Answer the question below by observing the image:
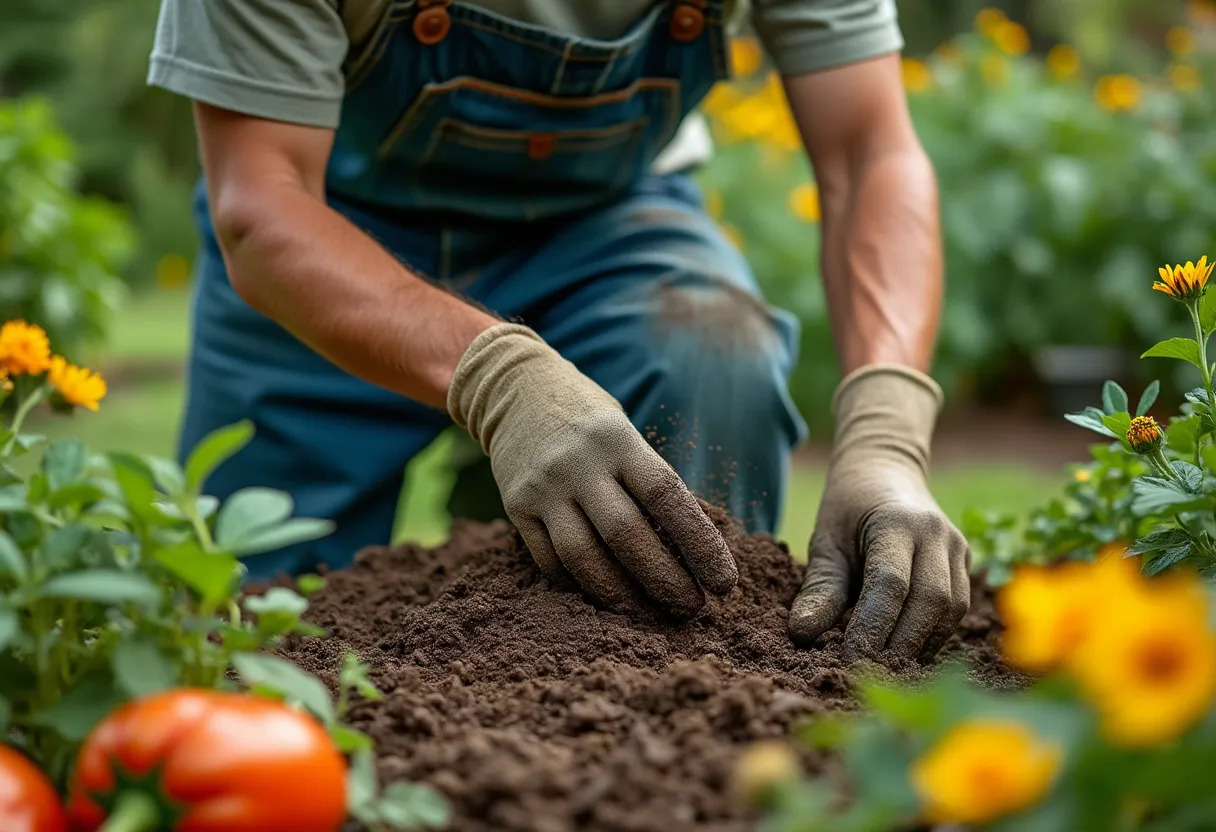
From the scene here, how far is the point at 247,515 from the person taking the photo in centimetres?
105

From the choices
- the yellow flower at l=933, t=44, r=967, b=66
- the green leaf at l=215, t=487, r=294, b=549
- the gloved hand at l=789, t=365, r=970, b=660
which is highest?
the green leaf at l=215, t=487, r=294, b=549

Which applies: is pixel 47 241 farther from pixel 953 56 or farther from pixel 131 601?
pixel 131 601

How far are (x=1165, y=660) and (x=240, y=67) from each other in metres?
1.64

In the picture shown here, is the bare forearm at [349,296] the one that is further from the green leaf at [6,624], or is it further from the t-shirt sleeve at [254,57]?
A: the green leaf at [6,624]

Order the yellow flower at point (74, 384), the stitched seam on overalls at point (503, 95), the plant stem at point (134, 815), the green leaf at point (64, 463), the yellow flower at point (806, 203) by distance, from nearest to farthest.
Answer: the plant stem at point (134, 815), the green leaf at point (64, 463), the yellow flower at point (74, 384), the stitched seam on overalls at point (503, 95), the yellow flower at point (806, 203)

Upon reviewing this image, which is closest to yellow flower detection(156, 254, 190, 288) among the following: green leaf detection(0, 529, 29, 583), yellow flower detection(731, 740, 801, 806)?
green leaf detection(0, 529, 29, 583)

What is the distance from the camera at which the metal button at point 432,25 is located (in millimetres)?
2078

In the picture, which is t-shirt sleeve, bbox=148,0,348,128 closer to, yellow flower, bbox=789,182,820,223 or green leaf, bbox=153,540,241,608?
green leaf, bbox=153,540,241,608

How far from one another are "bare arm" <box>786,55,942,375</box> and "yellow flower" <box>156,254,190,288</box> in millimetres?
9147

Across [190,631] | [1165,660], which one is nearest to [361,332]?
[190,631]

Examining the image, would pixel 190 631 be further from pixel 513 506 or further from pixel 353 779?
pixel 513 506

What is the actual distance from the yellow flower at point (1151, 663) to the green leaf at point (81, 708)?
30.7 inches

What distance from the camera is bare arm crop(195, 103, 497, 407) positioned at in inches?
72.6

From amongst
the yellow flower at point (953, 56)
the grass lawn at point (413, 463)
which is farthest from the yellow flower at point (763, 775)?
the yellow flower at point (953, 56)
